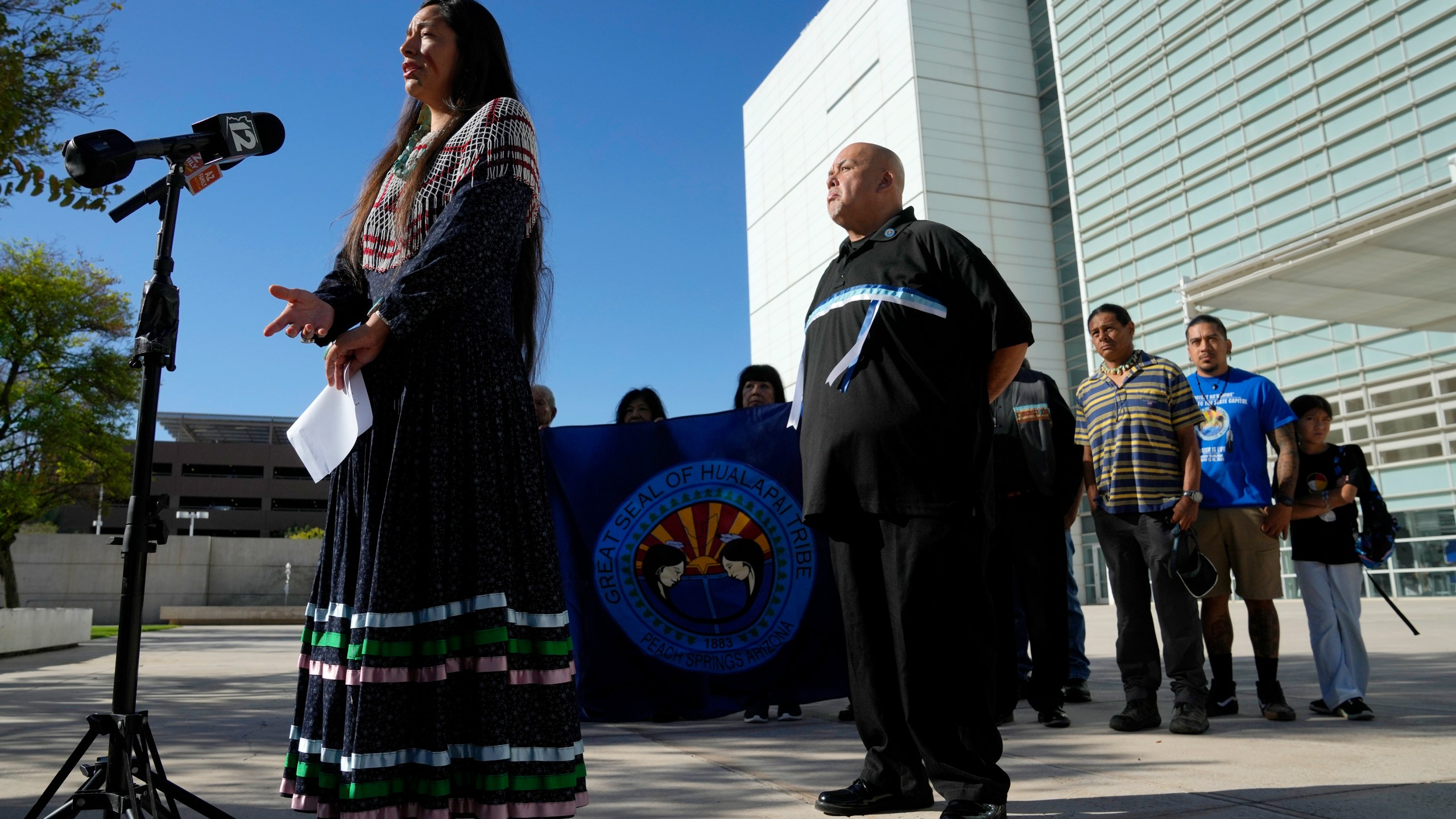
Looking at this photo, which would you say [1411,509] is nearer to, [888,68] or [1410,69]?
[1410,69]

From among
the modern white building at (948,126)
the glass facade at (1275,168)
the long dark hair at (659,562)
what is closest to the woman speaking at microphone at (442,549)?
the long dark hair at (659,562)

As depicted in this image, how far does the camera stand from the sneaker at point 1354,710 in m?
4.11

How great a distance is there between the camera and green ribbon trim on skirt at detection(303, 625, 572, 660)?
5.98 ft

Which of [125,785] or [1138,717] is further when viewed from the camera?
[1138,717]

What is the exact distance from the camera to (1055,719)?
4281mm

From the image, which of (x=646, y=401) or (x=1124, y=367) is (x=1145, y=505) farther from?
(x=646, y=401)

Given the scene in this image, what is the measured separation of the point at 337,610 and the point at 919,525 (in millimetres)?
1518

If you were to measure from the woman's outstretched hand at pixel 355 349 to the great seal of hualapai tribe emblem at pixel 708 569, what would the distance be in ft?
10.5

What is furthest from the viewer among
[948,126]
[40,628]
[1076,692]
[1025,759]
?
[948,126]

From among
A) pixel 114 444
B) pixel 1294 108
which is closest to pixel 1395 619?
pixel 1294 108

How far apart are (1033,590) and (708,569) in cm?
172

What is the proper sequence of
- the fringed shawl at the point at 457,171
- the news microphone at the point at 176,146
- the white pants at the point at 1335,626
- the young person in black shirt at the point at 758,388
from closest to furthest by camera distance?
the fringed shawl at the point at 457,171 → the news microphone at the point at 176,146 → the white pants at the point at 1335,626 → the young person in black shirt at the point at 758,388

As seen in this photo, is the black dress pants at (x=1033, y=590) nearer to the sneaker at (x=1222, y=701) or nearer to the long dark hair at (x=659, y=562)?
the sneaker at (x=1222, y=701)

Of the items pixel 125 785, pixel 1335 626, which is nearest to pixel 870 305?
pixel 125 785
